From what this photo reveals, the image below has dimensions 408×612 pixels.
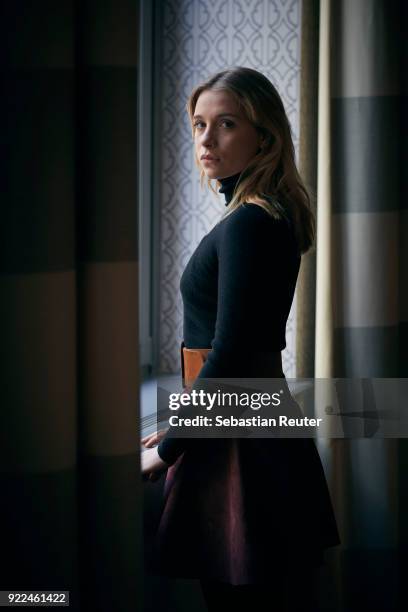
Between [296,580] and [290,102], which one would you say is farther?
[290,102]

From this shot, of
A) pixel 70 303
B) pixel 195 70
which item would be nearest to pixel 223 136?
pixel 70 303

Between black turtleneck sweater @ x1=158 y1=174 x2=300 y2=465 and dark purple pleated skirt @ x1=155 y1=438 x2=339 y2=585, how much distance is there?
0.20 feet

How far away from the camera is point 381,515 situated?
48.6 inches

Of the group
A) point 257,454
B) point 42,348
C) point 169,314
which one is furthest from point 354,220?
point 169,314

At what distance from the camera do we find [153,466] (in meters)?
1.01

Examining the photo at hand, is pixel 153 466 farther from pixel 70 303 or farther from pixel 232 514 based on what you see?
pixel 70 303

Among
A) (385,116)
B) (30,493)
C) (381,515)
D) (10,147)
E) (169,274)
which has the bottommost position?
(381,515)

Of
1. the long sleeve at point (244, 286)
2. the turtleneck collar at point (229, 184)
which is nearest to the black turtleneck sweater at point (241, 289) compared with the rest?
the long sleeve at point (244, 286)

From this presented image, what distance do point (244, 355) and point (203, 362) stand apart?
11 centimetres

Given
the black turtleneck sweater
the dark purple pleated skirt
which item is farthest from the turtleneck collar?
the dark purple pleated skirt

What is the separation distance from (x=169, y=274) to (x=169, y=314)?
4.9 inches

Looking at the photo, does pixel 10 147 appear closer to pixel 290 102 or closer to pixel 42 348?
pixel 42 348

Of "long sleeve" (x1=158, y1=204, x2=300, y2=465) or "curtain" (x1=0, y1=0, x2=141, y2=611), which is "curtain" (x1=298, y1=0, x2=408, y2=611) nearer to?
"long sleeve" (x1=158, y1=204, x2=300, y2=465)

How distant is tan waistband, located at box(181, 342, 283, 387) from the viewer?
1.03m
